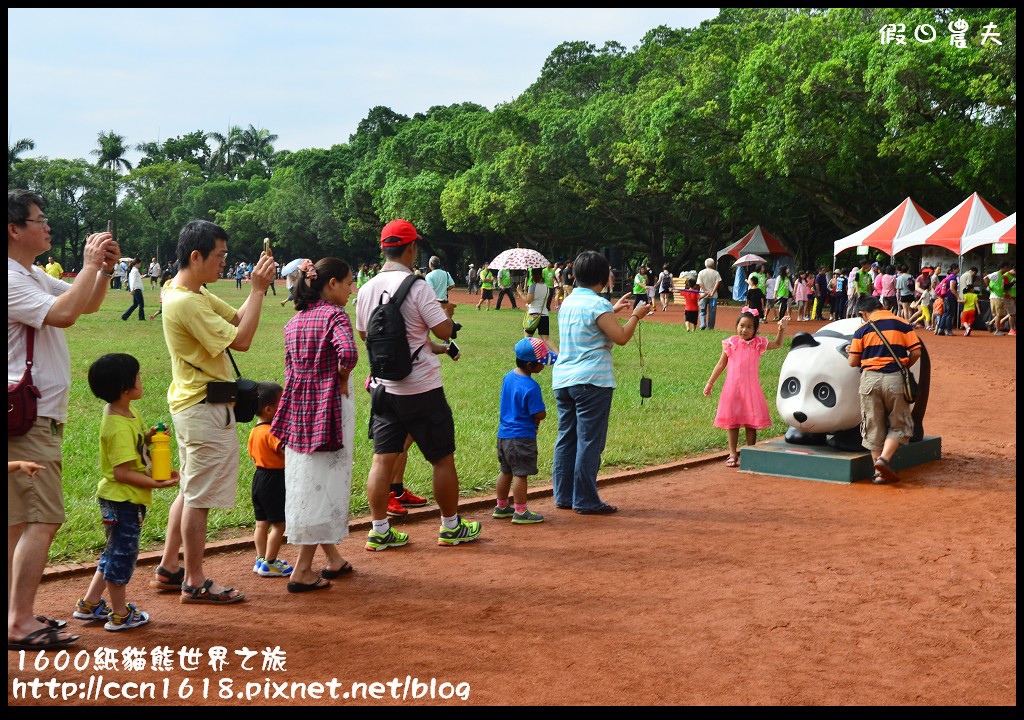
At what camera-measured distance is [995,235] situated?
77.2ft

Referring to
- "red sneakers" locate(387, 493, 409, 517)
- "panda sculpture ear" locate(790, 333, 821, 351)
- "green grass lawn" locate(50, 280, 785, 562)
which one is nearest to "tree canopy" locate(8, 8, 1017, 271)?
"green grass lawn" locate(50, 280, 785, 562)

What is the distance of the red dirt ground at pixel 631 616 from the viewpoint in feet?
14.5

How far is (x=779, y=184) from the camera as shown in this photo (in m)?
34.8

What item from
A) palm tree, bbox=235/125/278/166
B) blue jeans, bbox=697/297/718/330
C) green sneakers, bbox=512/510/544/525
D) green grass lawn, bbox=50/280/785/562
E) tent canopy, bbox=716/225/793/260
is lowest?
green sneakers, bbox=512/510/544/525

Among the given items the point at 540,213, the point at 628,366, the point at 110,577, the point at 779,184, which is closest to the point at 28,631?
the point at 110,577

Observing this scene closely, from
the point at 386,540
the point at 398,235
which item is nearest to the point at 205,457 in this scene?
the point at 386,540

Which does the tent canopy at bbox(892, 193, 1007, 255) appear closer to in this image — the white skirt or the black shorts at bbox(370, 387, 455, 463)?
the black shorts at bbox(370, 387, 455, 463)

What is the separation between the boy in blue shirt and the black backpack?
1143 mm

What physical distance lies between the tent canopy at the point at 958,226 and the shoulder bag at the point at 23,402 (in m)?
23.4

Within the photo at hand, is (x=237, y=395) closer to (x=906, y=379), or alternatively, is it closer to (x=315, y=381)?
(x=315, y=381)

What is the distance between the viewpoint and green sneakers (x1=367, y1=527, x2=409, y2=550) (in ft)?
21.7

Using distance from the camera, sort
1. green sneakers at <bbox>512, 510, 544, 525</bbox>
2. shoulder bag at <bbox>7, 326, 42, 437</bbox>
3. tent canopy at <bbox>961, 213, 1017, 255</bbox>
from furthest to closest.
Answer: tent canopy at <bbox>961, 213, 1017, 255</bbox>, green sneakers at <bbox>512, 510, 544, 525</bbox>, shoulder bag at <bbox>7, 326, 42, 437</bbox>

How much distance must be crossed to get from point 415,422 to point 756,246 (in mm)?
35785
